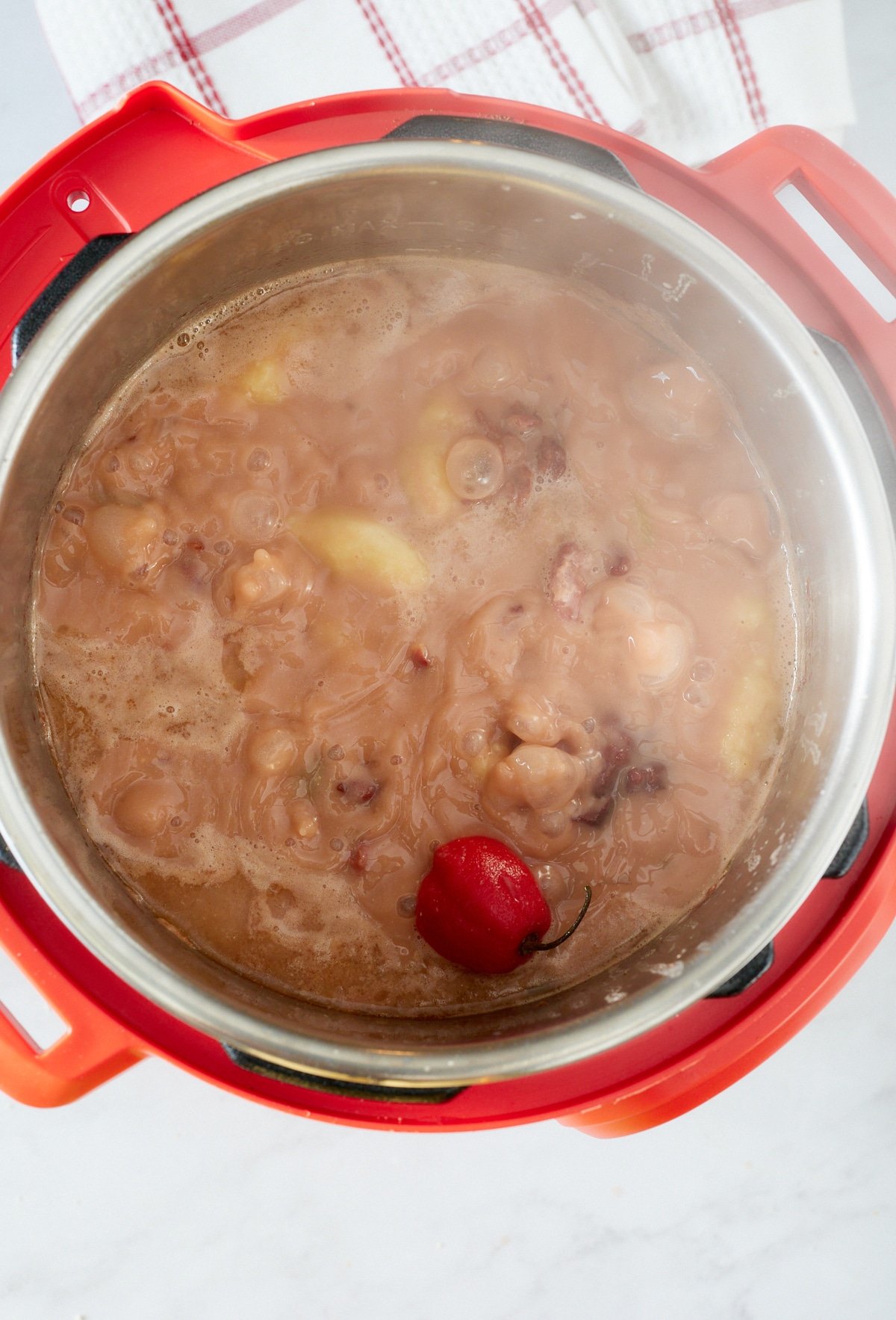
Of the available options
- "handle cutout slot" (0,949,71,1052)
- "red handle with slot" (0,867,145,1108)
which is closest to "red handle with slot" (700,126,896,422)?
"red handle with slot" (0,867,145,1108)

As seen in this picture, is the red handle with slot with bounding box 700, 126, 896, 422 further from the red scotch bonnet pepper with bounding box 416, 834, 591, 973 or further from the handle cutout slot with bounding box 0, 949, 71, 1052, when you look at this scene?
the handle cutout slot with bounding box 0, 949, 71, 1052

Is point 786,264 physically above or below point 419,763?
above

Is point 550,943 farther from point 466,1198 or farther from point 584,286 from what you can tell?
point 584,286

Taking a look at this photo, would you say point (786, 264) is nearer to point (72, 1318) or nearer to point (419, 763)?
point (419, 763)

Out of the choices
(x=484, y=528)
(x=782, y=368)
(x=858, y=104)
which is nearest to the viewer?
(x=782, y=368)

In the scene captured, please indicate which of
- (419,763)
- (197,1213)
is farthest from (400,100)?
(197,1213)

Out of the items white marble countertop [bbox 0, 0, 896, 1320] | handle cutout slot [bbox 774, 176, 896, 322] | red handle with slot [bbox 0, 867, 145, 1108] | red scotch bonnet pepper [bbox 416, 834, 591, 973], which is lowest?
white marble countertop [bbox 0, 0, 896, 1320]

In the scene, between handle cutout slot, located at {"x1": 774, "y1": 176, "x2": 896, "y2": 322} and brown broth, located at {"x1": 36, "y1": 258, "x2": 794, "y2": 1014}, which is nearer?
brown broth, located at {"x1": 36, "y1": 258, "x2": 794, "y2": 1014}

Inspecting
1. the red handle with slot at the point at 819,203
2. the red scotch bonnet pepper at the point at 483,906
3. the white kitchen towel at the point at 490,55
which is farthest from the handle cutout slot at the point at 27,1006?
the red handle with slot at the point at 819,203
